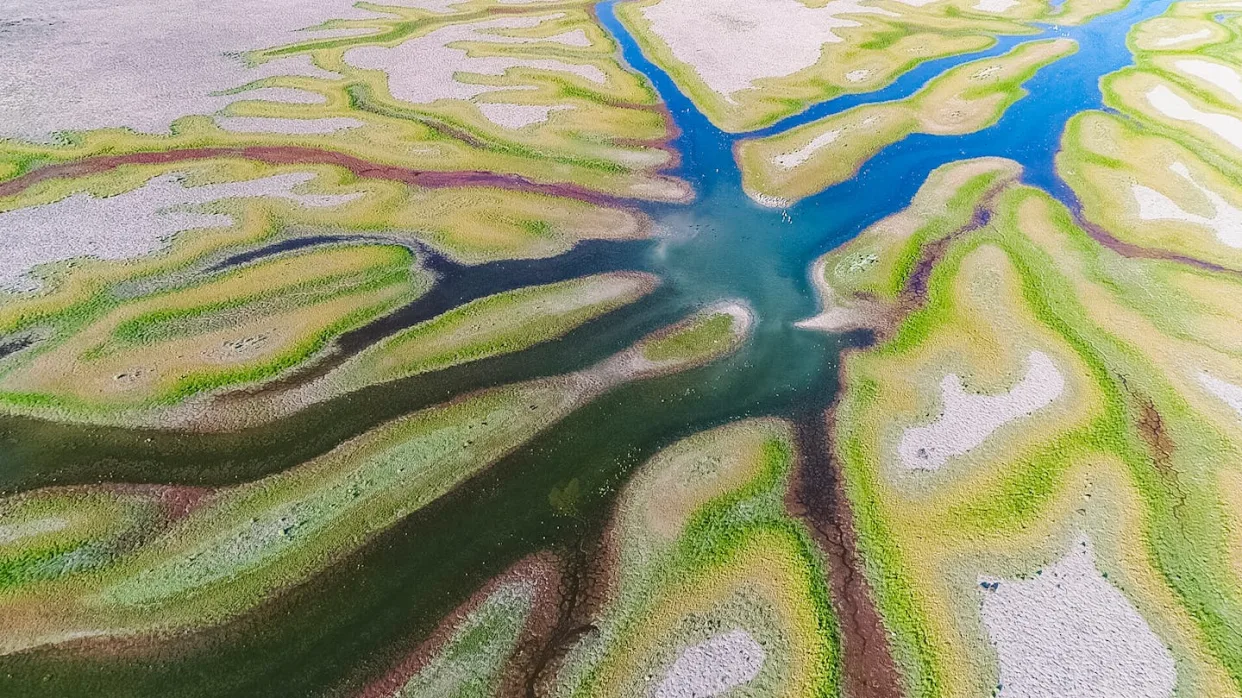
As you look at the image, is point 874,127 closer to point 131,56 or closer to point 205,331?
point 205,331

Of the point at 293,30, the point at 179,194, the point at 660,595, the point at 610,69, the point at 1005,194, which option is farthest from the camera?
the point at 293,30

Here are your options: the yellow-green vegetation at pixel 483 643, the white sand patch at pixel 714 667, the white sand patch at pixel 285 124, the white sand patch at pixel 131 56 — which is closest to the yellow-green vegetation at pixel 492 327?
the yellow-green vegetation at pixel 483 643

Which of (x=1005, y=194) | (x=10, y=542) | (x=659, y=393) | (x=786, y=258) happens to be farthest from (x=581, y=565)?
(x=1005, y=194)

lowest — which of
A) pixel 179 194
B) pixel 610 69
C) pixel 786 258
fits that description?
pixel 786 258

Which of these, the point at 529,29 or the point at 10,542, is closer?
the point at 10,542

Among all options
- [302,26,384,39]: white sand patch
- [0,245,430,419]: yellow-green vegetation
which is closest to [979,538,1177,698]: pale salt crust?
[0,245,430,419]: yellow-green vegetation

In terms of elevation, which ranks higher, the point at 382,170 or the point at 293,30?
the point at 293,30

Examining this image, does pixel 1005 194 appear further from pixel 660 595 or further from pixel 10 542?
pixel 10 542

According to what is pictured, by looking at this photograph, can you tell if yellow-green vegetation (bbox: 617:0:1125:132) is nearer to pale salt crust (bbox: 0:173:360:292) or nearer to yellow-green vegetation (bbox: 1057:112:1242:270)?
yellow-green vegetation (bbox: 1057:112:1242:270)
